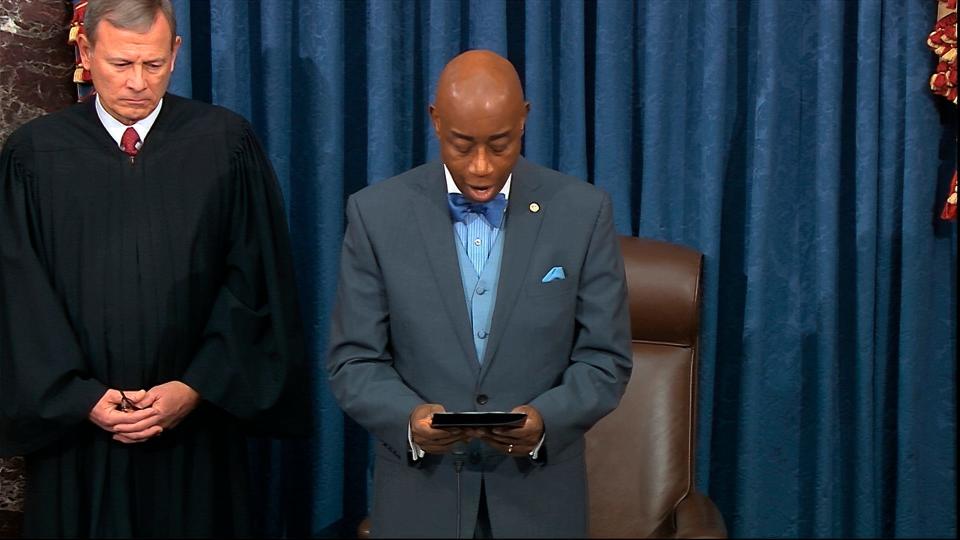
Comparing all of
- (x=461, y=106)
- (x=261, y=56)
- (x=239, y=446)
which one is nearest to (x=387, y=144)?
(x=261, y=56)

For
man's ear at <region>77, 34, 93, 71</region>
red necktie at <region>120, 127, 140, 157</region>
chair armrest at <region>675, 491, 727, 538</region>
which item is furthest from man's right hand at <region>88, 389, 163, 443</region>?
chair armrest at <region>675, 491, 727, 538</region>

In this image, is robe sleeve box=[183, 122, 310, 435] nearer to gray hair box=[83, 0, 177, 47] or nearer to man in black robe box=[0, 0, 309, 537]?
man in black robe box=[0, 0, 309, 537]

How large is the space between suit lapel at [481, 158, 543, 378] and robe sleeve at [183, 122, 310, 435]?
69 cm

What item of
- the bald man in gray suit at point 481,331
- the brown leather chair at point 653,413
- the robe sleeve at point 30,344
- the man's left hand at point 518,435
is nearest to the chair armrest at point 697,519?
the brown leather chair at point 653,413

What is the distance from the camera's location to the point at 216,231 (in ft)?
9.45

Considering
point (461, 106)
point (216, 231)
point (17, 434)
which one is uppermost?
point (461, 106)

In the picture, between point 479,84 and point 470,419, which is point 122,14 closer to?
point 479,84

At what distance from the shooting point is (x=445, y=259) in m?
2.40

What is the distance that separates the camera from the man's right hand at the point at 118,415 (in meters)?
2.69

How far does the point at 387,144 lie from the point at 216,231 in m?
0.58

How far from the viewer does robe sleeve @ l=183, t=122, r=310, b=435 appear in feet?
9.30

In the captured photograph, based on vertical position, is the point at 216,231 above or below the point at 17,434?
above

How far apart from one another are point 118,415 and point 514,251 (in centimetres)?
92

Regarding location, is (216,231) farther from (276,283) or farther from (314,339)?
(314,339)
